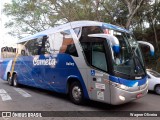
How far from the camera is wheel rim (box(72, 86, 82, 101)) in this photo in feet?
27.4

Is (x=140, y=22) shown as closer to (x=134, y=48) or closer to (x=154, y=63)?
(x=154, y=63)

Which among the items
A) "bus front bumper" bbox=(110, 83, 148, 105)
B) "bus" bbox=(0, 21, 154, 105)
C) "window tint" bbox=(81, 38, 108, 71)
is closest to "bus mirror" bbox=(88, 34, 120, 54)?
"bus" bbox=(0, 21, 154, 105)

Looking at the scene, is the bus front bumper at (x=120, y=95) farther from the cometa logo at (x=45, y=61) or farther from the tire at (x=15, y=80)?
the tire at (x=15, y=80)

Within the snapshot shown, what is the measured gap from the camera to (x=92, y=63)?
Answer: 7.79m

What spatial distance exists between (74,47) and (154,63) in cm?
1540

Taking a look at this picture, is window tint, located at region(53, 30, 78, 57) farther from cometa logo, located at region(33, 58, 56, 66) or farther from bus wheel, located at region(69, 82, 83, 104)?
bus wheel, located at region(69, 82, 83, 104)

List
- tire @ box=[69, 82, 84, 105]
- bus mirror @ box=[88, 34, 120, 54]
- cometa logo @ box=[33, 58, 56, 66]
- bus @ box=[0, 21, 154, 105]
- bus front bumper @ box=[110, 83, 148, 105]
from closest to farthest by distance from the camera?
bus mirror @ box=[88, 34, 120, 54] < bus front bumper @ box=[110, 83, 148, 105] < bus @ box=[0, 21, 154, 105] < tire @ box=[69, 82, 84, 105] < cometa logo @ box=[33, 58, 56, 66]

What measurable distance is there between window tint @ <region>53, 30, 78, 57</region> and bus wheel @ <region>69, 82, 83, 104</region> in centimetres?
120

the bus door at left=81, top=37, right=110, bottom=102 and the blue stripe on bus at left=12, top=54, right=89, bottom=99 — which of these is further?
the blue stripe on bus at left=12, top=54, right=89, bottom=99

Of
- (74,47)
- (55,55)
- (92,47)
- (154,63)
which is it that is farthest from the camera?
(154,63)

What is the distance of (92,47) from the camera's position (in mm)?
7824

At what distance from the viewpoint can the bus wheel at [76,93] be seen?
8315 millimetres

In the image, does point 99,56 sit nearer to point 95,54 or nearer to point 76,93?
point 95,54

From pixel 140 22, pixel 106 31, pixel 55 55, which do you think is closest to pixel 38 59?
pixel 55 55
